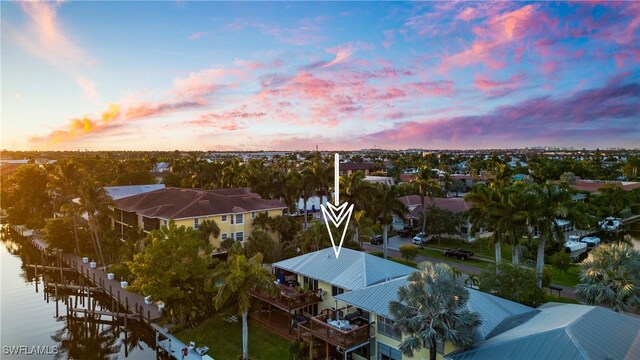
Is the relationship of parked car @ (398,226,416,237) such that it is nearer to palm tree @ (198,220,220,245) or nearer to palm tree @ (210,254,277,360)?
palm tree @ (198,220,220,245)

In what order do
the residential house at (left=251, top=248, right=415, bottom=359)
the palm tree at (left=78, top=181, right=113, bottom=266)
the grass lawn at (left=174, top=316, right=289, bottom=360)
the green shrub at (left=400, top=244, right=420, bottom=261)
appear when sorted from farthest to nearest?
1. the palm tree at (left=78, top=181, right=113, bottom=266)
2. the green shrub at (left=400, top=244, right=420, bottom=261)
3. the grass lawn at (left=174, top=316, right=289, bottom=360)
4. the residential house at (left=251, top=248, right=415, bottom=359)

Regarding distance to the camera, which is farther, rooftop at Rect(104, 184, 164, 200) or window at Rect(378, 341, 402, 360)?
rooftop at Rect(104, 184, 164, 200)

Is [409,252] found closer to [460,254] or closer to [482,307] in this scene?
[460,254]

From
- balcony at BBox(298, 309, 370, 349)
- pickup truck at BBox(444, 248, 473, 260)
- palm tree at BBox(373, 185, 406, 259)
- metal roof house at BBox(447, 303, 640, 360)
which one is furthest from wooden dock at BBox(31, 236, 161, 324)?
pickup truck at BBox(444, 248, 473, 260)

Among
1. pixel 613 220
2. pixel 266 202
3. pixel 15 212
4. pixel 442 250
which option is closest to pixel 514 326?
pixel 442 250

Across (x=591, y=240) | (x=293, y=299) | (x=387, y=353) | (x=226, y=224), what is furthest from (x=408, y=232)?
(x=387, y=353)

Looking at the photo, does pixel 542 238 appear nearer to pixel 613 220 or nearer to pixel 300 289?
pixel 300 289

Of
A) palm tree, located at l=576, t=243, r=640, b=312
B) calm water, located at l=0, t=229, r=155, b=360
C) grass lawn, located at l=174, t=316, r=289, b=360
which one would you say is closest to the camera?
palm tree, located at l=576, t=243, r=640, b=312
